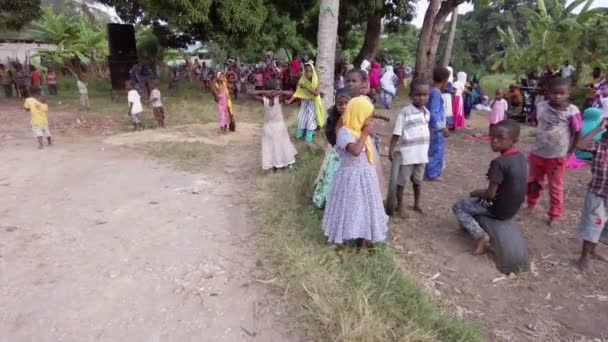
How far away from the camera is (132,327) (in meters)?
2.50

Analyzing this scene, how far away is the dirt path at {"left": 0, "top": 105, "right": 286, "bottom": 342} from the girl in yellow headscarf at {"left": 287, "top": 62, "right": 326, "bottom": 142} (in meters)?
1.71

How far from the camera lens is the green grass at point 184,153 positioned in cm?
624

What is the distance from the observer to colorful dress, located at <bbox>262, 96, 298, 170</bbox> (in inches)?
218

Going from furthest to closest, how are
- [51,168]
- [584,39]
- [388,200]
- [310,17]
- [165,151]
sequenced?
[310,17] → [584,39] → [165,151] → [51,168] → [388,200]

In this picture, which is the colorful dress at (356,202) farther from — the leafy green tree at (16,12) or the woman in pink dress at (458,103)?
the leafy green tree at (16,12)

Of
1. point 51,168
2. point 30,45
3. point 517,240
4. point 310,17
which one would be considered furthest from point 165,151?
point 30,45

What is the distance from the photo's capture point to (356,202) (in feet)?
10.1

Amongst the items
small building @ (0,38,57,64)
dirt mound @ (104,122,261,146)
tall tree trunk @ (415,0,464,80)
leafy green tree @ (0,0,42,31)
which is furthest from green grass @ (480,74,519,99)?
small building @ (0,38,57,64)

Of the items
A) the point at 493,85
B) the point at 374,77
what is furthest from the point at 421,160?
the point at 493,85

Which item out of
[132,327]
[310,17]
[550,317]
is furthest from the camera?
[310,17]

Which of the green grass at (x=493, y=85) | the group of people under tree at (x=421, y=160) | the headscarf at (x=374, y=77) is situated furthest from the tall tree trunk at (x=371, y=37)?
the group of people under tree at (x=421, y=160)

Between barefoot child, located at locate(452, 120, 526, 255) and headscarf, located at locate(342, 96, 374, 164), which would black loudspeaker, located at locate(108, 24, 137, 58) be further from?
barefoot child, located at locate(452, 120, 526, 255)

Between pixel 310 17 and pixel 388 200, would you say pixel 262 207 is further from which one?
pixel 310 17

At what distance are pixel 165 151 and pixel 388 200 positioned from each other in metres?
4.34
